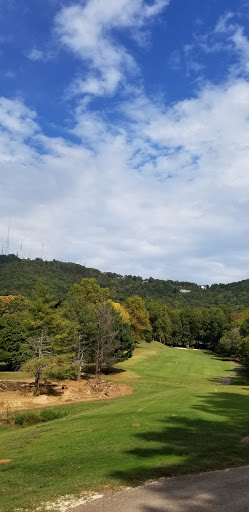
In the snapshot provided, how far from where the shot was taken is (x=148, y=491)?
929 cm

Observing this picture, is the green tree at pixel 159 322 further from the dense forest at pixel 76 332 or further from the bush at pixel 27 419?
the bush at pixel 27 419

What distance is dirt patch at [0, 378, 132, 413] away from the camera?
33000 millimetres

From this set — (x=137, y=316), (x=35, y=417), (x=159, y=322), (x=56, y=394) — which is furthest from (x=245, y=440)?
(x=159, y=322)

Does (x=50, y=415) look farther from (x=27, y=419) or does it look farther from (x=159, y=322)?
(x=159, y=322)

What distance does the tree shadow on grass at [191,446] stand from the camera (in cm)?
1112

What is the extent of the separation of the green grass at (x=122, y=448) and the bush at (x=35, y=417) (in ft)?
15.3

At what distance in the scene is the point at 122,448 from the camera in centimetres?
1438

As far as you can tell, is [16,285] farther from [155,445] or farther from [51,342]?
[155,445]

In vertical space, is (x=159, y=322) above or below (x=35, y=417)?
above

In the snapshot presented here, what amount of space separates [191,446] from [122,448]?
289 cm

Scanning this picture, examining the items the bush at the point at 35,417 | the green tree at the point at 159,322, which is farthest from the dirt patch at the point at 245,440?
the green tree at the point at 159,322

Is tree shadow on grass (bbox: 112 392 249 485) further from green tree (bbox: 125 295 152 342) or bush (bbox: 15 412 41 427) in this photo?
green tree (bbox: 125 295 152 342)

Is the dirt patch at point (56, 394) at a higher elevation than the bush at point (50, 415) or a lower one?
lower

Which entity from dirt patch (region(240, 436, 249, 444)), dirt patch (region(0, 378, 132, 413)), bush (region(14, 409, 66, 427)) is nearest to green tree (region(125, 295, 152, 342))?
dirt patch (region(0, 378, 132, 413))
